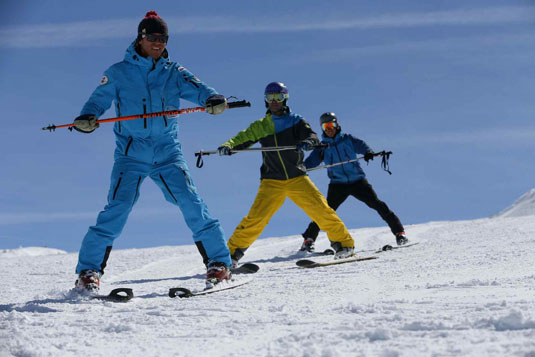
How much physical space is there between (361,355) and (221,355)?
23.3 inches

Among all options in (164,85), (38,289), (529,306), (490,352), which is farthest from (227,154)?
(490,352)

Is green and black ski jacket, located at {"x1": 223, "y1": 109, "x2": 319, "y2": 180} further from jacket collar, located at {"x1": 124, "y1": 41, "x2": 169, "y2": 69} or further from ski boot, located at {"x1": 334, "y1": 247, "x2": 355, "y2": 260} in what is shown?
jacket collar, located at {"x1": 124, "y1": 41, "x2": 169, "y2": 69}

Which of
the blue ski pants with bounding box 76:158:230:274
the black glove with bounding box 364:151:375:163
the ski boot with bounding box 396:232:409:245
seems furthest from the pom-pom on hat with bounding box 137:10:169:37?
the ski boot with bounding box 396:232:409:245

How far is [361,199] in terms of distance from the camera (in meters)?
8.73

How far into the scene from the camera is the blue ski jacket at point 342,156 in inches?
342

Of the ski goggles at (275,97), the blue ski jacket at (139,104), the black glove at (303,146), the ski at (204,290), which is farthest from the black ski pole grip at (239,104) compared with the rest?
the ski goggles at (275,97)

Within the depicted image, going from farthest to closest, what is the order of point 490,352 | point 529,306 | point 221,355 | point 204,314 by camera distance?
point 204,314, point 529,306, point 221,355, point 490,352

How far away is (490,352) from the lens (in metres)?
2.07

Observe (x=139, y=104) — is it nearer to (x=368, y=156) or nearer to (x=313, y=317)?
(x=313, y=317)

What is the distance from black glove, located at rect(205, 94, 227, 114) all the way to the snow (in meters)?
1.48

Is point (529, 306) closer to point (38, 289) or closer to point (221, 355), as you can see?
point (221, 355)

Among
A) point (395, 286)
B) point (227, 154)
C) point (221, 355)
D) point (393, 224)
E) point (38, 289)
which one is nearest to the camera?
point (221, 355)

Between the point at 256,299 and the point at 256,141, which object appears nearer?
the point at 256,299

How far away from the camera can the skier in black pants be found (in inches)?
339
